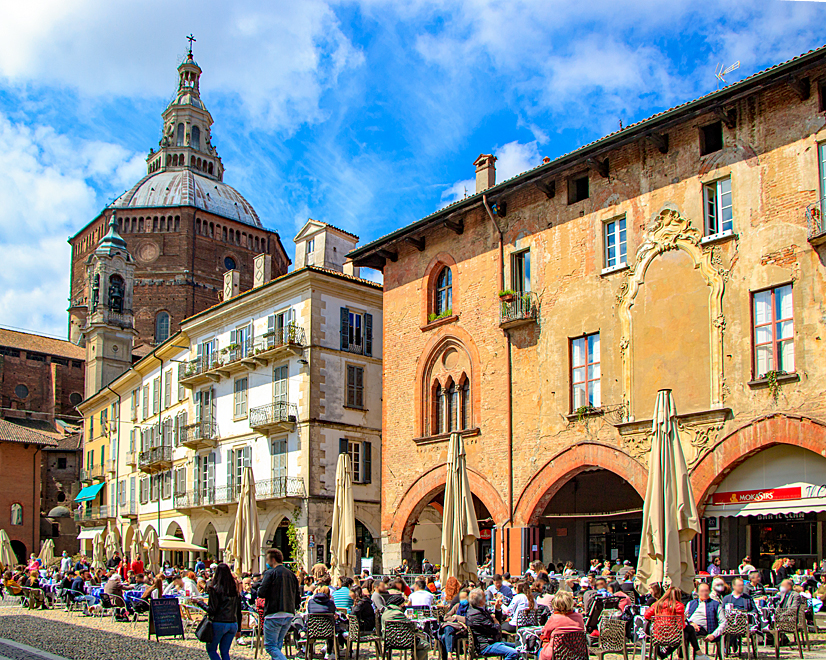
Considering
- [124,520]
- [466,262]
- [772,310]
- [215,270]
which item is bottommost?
[124,520]

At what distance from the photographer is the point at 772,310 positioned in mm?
18578

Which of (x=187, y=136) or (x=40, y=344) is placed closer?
(x=40, y=344)

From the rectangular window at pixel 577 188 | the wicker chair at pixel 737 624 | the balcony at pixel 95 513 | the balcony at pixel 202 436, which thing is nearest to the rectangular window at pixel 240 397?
the balcony at pixel 202 436

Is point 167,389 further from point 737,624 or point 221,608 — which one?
point 737,624

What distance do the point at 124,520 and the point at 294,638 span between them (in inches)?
1516

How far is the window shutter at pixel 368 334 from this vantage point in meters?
34.2

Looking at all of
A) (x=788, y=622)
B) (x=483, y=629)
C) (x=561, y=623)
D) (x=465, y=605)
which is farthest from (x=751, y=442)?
(x=561, y=623)

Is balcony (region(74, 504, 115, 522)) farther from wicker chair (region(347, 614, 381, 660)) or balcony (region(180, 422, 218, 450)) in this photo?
wicker chair (region(347, 614, 381, 660))

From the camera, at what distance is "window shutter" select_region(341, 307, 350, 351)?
3334 centimetres

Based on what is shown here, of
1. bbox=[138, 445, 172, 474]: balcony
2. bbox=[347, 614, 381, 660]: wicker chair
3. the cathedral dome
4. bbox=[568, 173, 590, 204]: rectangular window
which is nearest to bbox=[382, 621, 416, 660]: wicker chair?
bbox=[347, 614, 381, 660]: wicker chair

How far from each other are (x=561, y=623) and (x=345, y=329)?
80.4 feet

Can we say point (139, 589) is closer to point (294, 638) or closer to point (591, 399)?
point (294, 638)

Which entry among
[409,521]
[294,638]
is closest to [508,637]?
[294,638]

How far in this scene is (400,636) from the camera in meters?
12.1
